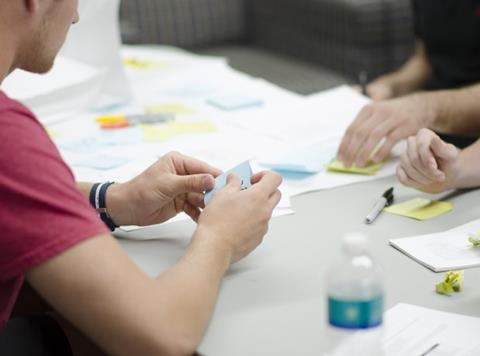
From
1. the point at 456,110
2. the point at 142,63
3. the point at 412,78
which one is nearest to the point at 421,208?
the point at 456,110

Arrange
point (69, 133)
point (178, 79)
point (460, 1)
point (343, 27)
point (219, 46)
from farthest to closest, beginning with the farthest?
point (219, 46)
point (343, 27)
point (178, 79)
point (460, 1)
point (69, 133)

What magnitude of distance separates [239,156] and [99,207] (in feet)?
1.39

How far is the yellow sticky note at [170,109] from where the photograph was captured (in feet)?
6.82

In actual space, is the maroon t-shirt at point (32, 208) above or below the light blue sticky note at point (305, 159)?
above

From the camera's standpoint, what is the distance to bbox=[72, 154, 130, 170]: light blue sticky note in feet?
5.59

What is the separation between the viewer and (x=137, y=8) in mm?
3580

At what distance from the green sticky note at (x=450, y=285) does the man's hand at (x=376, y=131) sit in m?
0.52

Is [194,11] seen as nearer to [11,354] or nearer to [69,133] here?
[69,133]

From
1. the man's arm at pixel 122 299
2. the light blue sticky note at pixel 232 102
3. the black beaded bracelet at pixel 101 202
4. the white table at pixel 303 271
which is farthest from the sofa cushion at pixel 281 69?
the man's arm at pixel 122 299

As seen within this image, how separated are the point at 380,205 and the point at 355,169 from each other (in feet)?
0.71

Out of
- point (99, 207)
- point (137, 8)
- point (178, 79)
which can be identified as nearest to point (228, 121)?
point (178, 79)

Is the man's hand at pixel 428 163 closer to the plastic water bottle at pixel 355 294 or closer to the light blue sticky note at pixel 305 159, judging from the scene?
the light blue sticky note at pixel 305 159

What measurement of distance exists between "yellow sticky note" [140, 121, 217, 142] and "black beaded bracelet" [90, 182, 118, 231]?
45 centimetres

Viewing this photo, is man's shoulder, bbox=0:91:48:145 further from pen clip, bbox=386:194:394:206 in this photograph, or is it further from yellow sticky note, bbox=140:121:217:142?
yellow sticky note, bbox=140:121:217:142
